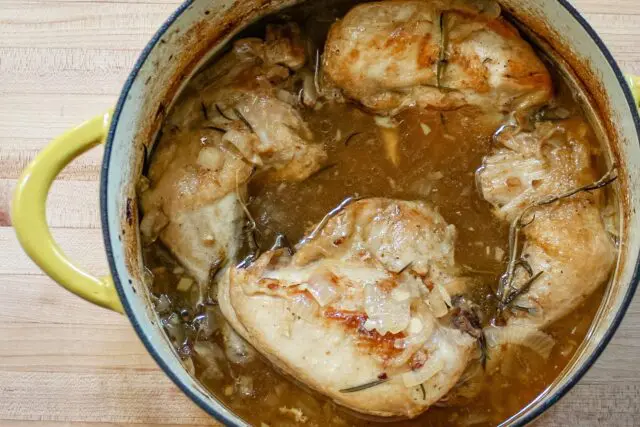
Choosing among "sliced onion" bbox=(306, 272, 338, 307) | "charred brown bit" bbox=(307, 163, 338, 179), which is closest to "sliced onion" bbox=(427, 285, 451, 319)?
"sliced onion" bbox=(306, 272, 338, 307)

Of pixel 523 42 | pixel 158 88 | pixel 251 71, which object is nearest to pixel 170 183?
pixel 158 88

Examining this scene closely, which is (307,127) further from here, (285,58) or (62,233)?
(62,233)

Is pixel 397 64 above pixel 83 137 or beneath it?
above

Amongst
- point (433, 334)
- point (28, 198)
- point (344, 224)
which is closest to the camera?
point (28, 198)

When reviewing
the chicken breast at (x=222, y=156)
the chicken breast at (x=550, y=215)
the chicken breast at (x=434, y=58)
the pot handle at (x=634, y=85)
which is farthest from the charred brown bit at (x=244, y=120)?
the pot handle at (x=634, y=85)

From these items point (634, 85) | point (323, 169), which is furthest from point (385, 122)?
point (634, 85)

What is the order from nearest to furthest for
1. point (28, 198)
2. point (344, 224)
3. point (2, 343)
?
point (28, 198) < point (344, 224) < point (2, 343)

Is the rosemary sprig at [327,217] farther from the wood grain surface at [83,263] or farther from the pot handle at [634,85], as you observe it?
the pot handle at [634,85]
